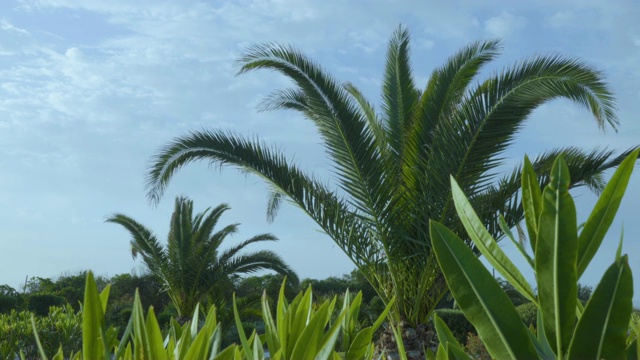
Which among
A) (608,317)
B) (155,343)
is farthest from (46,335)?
(608,317)

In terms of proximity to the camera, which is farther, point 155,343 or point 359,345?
point 359,345

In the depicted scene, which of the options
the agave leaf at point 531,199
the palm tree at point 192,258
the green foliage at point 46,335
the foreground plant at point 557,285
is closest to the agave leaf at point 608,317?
the foreground plant at point 557,285

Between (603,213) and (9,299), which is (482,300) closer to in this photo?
(603,213)

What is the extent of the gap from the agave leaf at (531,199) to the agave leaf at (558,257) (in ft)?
0.28

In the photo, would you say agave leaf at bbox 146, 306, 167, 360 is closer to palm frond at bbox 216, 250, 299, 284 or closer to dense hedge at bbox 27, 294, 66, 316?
palm frond at bbox 216, 250, 299, 284

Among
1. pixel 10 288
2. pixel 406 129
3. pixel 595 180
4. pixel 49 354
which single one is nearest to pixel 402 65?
pixel 406 129

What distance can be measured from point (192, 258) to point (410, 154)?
8.51 metres

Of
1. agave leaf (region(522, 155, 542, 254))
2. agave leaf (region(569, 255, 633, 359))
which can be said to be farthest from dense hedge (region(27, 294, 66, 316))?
agave leaf (region(569, 255, 633, 359))

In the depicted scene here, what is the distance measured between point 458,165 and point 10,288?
18104mm

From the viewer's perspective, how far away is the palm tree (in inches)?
634

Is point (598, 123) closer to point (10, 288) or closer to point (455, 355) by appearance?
point (455, 355)

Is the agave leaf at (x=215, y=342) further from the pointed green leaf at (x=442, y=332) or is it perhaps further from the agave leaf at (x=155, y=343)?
the pointed green leaf at (x=442, y=332)

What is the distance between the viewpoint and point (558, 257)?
28.7 inches

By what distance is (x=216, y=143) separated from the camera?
9.59 m
